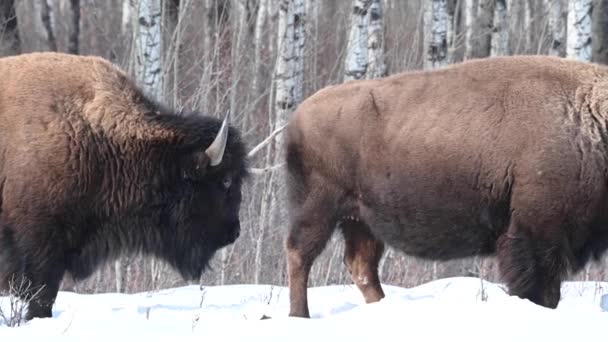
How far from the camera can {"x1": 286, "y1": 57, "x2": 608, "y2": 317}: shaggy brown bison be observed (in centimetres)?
684

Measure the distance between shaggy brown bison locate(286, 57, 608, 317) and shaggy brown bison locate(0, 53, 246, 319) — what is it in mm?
681

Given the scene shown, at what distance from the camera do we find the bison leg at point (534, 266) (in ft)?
22.4

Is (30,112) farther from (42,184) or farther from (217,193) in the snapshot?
(217,193)

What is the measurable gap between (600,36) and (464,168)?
608 centimetres

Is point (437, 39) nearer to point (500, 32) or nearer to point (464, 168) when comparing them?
point (464, 168)

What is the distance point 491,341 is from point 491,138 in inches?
84.3

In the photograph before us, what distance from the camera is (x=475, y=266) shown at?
12336 mm

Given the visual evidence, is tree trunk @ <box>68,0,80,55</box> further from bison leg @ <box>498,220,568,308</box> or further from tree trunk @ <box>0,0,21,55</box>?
bison leg @ <box>498,220,568,308</box>

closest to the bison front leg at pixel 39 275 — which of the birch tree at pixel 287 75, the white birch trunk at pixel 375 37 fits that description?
the birch tree at pixel 287 75

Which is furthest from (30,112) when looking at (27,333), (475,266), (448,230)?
(475,266)

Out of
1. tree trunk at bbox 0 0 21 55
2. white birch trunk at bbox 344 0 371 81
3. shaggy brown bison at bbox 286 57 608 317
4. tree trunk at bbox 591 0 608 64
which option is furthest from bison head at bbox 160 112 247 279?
tree trunk at bbox 0 0 21 55

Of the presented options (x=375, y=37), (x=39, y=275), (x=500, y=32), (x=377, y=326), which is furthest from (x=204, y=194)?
(x=500, y=32)

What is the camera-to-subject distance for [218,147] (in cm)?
762

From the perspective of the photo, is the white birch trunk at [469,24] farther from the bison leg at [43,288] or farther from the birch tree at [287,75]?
the bison leg at [43,288]
